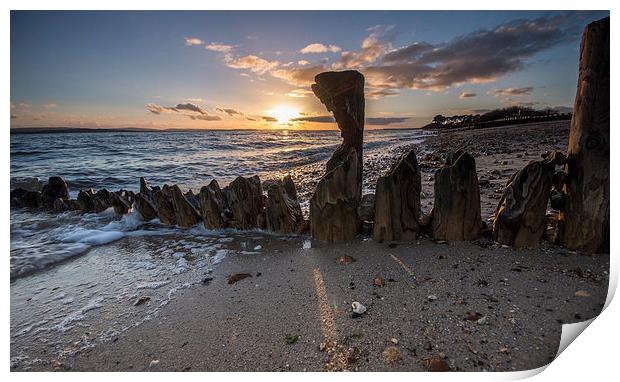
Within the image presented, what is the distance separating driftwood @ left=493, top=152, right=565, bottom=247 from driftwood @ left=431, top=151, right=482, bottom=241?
240mm

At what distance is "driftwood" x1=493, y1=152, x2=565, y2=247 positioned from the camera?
2.54 m

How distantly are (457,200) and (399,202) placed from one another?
0.54 metres

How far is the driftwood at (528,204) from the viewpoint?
2.54 m

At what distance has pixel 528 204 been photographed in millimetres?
2596

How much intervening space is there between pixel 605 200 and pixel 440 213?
4.03 ft

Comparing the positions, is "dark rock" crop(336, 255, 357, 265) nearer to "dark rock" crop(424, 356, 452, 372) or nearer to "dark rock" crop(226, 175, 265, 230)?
"dark rock" crop(424, 356, 452, 372)

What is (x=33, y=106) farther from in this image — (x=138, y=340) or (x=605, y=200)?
(x=605, y=200)

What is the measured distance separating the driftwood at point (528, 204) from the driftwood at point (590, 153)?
0.14 metres

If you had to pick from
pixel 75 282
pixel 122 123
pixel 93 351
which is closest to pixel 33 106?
pixel 122 123

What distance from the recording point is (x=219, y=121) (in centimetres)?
522

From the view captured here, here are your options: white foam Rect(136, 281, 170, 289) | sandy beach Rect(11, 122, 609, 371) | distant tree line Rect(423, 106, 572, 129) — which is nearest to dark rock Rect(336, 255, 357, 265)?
sandy beach Rect(11, 122, 609, 371)

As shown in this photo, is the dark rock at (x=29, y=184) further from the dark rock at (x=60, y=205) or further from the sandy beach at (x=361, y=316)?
the sandy beach at (x=361, y=316)

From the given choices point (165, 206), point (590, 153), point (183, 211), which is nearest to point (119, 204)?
point (165, 206)
